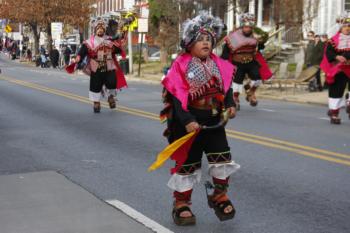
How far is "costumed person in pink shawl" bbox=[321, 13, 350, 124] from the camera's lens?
1263cm

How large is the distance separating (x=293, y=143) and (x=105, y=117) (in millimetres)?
5017

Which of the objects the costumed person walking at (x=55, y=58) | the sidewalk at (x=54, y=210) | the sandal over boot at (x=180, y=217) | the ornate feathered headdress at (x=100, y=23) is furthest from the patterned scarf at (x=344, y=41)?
the costumed person walking at (x=55, y=58)

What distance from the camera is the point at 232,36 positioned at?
1464cm

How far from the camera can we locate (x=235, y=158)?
30.7 feet

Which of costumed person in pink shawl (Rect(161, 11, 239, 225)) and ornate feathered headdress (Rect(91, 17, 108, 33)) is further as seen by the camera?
ornate feathered headdress (Rect(91, 17, 108, 33))

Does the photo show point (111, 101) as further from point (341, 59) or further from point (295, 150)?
point (295, 150)

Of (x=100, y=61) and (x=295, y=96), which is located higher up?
(x=100, y=61)

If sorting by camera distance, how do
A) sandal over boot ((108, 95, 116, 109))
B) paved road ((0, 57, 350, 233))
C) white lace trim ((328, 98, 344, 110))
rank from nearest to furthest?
paved road ((0, 57, 350, 233)) < white lace trim ((328, 98, 344, 110)) < sandal over boot ((108, 95, 116, 109))

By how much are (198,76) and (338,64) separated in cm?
733

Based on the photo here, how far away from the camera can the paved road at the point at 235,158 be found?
21.0 feet

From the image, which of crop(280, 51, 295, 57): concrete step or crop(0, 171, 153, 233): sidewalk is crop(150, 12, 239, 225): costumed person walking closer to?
crop(0, 171, 153, 233): sidewalk

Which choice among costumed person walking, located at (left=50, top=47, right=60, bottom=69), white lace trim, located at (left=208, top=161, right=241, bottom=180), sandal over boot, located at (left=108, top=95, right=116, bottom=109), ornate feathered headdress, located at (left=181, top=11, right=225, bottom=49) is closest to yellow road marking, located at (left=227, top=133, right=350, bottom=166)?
white lace trim, located at (left=208, top=161, right=241, bottom=180)

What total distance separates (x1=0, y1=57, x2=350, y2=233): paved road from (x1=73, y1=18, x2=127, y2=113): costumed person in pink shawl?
576 mm

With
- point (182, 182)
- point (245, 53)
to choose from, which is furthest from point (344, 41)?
point (182, 182)
